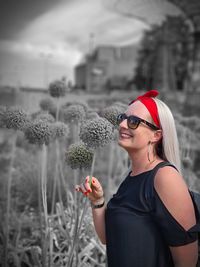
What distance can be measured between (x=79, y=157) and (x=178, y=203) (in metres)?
0.50

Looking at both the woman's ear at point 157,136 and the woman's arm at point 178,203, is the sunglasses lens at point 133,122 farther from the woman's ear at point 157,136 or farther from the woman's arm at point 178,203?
the woman's arm at point 178,203

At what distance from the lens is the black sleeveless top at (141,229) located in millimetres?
1162

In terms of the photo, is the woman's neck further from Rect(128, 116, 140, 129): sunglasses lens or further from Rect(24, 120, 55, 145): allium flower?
Rect(24, 120, 55, 145): allium flower

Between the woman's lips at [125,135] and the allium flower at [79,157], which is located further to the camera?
the allium flower at [79,157]

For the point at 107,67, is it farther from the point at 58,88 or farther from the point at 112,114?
the point at 112,114

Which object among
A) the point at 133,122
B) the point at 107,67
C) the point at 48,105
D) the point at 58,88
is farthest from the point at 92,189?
the point at 107,67

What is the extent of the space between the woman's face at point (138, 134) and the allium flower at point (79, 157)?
0.25 metres

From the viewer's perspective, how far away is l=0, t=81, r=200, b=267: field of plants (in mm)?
1498

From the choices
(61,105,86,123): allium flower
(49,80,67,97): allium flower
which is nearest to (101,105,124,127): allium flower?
(61,105,86,123): allium flower

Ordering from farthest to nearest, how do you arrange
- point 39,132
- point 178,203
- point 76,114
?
1. point 76,114
2. point 39,132
3. point 178,203

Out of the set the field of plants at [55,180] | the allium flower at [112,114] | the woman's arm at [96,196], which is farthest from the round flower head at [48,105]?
the woman's arm at [96,196]

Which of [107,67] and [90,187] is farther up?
[107,67]

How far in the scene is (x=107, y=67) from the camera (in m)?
30.5

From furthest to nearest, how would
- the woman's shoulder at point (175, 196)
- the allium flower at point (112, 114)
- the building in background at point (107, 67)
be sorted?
the building in background at point (107, 67) < the allium flower at point (112, 114) < the woman's shoulder at point (175, 196)
